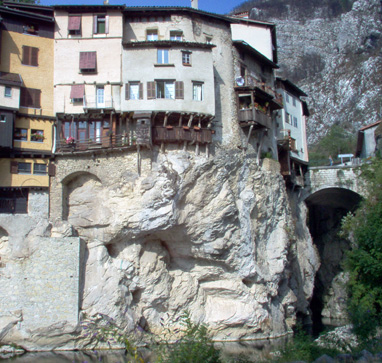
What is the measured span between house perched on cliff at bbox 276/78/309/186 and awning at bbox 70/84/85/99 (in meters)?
18.5

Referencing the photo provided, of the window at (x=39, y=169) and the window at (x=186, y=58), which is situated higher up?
the window at (x=186, y=58)

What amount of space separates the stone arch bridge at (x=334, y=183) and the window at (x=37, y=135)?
26888 mm

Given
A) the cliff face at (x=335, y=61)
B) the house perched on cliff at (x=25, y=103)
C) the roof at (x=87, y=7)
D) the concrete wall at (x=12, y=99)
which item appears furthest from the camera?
the cliff face at (x=335, y=61)

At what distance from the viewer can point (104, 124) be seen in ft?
109

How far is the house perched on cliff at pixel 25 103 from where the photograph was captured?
103ft

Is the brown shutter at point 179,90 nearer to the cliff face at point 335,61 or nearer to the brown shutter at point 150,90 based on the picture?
the brown shutter at point 150,90

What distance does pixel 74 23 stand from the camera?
34.1 metres

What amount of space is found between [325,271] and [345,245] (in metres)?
3.83

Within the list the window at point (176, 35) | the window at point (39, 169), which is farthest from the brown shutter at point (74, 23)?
the window at point (39, 169)

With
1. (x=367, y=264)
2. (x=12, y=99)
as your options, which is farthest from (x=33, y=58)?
(x=367, y=264)

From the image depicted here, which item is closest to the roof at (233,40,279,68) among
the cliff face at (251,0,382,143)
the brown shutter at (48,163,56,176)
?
the brown shutter at (48,163,56,176)

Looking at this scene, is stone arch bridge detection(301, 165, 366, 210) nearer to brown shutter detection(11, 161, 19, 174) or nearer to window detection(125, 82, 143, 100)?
window detection(125, 82, 143, 100)

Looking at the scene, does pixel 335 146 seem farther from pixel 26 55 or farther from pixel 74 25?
pixel 26 55

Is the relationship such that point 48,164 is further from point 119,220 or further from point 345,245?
point 345,245
